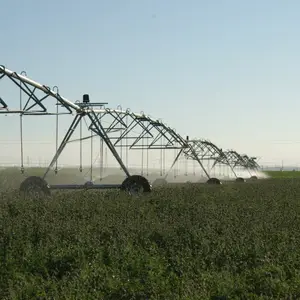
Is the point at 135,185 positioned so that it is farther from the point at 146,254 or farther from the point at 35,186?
the point at 146,254

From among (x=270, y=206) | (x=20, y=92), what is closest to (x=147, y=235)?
(x=270, y=206)

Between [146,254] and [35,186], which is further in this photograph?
[35,186]

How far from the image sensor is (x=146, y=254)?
10.6 metres

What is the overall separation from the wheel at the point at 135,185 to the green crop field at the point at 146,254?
25.2 ft

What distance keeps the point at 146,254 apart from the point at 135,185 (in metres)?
13.1

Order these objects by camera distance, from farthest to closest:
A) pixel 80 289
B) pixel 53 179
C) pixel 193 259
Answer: pixel 53 179 → pixel 193 259 → pixel 80 289

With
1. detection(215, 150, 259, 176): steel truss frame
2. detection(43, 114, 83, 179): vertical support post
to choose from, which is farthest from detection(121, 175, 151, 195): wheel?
detection(215, 150, 259, 176): steel truss frame

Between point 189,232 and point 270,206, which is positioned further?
point 270,206

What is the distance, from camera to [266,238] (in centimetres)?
1184

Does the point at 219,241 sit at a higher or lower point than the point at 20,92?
lower

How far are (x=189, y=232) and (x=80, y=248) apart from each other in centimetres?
256

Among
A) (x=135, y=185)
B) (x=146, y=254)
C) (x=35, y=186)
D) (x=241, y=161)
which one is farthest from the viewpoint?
(x=241, y=161)

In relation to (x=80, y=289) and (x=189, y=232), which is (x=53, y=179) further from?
(x=80, y=289)

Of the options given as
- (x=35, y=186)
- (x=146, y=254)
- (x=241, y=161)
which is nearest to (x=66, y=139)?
(x=35, y=186)
